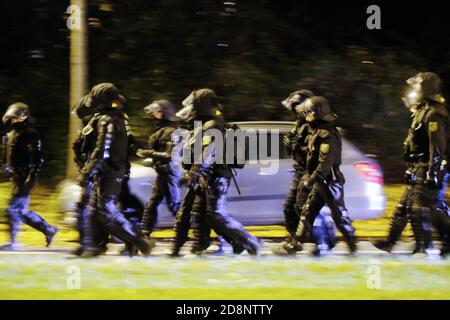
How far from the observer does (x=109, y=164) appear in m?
9.59

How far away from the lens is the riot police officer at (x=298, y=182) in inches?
402

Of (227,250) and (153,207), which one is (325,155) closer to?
(227,250)

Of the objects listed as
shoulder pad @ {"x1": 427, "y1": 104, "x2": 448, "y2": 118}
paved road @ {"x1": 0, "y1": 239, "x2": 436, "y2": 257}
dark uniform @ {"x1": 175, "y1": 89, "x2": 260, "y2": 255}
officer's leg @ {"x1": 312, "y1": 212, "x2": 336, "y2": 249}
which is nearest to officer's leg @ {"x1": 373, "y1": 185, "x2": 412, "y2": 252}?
paved road @ {"x1": 0, "y1": 239, "x2": 436, "y2": 257}

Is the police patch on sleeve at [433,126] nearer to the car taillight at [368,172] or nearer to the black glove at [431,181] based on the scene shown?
the black glove at [431,181]

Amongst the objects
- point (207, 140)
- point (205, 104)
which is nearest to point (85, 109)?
point (205, 104)

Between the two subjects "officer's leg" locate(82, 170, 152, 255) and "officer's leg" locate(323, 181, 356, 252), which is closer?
"officer's leg" locate(82, 170, 152, 255)

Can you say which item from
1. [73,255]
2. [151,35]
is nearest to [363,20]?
[151,35]

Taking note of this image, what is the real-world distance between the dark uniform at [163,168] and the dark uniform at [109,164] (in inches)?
37.3

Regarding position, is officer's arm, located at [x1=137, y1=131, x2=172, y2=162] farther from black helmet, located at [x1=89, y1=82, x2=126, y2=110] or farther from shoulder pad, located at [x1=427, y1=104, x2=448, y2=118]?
shoulder pad, located at [x1=427, y1=104, x2=448, y2=118]

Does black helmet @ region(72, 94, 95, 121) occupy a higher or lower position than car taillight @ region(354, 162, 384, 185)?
higher

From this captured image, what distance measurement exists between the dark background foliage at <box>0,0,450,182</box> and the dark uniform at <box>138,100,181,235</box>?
5088 millimetres

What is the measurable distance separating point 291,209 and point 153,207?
160 centimetres

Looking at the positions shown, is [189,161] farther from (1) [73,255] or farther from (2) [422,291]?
(2) [422,291]

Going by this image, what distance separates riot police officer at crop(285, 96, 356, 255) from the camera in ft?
32.2
